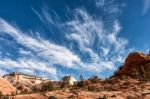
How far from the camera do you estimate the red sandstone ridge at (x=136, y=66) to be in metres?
48.6

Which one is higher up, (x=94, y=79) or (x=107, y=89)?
(x=94, y=79)

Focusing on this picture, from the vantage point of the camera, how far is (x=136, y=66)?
2128 inches

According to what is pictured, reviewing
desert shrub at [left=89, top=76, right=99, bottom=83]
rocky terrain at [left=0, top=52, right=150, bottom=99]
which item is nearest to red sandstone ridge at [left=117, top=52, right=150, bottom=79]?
rocky terrain at [left=0, top=52, right=150, bottom=99]

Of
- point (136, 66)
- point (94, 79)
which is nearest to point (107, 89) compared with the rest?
point (94, 79)

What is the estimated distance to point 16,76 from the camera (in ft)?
375

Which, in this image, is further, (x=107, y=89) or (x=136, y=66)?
(x=136, y=66)

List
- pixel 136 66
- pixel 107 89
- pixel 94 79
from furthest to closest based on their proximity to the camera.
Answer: pixel 136 66, pixel 94 79, pixel 107 89

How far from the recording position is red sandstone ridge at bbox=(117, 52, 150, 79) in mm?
48594

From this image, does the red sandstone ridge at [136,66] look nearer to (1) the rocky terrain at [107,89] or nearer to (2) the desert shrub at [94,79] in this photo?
(1) the rocky terrain at [107,89]

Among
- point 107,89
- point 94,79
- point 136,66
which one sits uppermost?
point 136,66

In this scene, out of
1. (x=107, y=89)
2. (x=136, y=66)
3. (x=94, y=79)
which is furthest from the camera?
(x=136, y=66)

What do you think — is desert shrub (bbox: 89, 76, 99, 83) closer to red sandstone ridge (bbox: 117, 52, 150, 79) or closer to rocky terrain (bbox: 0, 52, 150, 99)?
rocky terrain (bbox: 0, 52, 150, 99)

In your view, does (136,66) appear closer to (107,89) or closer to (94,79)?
(94,79)

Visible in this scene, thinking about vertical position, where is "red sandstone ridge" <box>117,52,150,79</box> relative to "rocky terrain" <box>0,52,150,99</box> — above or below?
above
